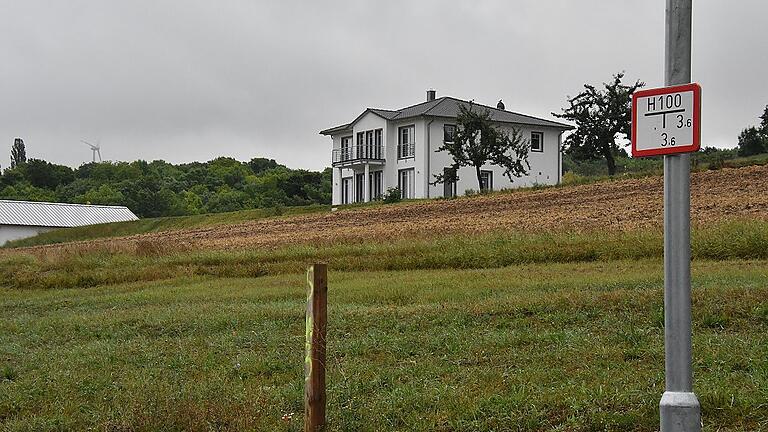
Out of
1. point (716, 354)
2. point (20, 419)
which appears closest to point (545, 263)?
point (716, 354)

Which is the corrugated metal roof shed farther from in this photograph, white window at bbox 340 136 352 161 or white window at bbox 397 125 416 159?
white window at bbox 397 125 416 159

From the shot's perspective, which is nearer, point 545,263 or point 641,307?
point 641,307

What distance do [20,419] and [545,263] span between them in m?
14.8

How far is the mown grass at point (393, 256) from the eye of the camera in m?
20.8

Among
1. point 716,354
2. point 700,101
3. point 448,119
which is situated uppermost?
point 448,119

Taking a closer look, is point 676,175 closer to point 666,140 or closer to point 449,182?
point 666,140

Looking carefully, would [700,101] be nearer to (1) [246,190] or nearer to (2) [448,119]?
(2) [448,119]

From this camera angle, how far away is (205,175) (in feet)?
367

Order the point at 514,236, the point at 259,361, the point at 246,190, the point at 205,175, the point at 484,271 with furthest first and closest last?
the point at 205,175 → the point at 246,190 → the point at 514,236 → the point at 484,271 → the point at 259,361

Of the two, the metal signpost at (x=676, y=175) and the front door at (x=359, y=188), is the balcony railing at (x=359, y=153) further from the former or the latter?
the metal signpost at (x=676, y=175)

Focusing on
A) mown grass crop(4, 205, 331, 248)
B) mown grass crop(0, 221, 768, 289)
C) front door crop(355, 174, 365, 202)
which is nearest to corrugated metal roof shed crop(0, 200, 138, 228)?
mown grass crop(4, 205, 331, 248)

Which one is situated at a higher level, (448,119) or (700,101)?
(448,119)

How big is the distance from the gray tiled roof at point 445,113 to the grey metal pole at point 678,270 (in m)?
52.9

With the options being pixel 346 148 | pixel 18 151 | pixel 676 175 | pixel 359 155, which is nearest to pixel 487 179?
pixel 359 155
